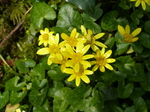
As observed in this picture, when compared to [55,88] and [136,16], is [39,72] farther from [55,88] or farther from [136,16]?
[136,16]

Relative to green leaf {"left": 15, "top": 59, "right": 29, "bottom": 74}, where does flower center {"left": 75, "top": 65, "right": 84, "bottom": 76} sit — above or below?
above

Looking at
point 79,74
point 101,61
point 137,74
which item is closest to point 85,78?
point 79,74

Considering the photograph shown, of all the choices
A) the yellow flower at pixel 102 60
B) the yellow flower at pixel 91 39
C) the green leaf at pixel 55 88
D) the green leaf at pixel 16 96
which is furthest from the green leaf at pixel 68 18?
the green leaf at pixel 16 96

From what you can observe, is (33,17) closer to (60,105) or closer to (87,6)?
(87,6)

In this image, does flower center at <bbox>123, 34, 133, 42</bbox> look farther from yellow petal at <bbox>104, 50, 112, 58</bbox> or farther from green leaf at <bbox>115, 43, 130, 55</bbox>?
yellow petal at <bbox>104, 50, 112, 58</bbox>

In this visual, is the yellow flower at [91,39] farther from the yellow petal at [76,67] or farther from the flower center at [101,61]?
the yellow petal at [76,67]

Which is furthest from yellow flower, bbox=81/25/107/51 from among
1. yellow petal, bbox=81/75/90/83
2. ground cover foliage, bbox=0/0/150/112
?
yellow petal, bbox=81/75/90/83
